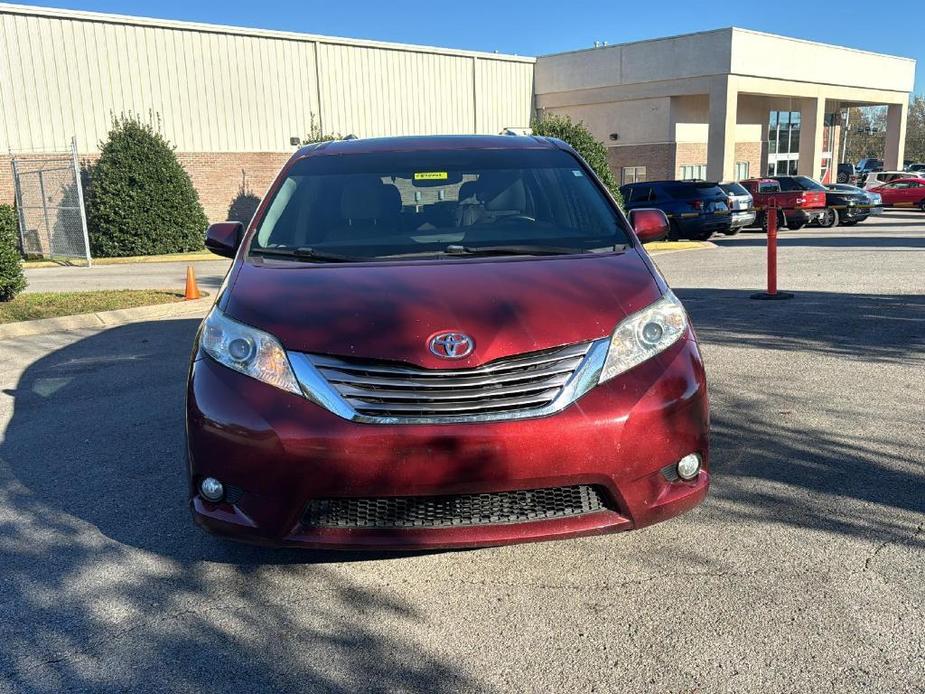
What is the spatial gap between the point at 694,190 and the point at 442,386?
2030cm

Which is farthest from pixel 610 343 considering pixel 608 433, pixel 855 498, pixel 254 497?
pixel 855 498

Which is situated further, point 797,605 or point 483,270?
point 483,270

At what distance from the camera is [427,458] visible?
2.98m

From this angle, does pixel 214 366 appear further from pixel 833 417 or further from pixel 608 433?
pixel 833 417

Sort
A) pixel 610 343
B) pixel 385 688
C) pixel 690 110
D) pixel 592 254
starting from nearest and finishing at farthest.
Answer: pixel 385 688
pixel 610 343
pixel 592 254
pixel 690 110

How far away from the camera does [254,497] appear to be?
3.11 meters

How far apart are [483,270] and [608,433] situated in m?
0.98

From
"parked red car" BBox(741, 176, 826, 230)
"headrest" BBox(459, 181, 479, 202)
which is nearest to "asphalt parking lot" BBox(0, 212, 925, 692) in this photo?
"headrest" BBox(459, 181, 479, 202)

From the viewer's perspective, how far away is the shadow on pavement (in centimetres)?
283

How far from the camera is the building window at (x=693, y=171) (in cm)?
3672

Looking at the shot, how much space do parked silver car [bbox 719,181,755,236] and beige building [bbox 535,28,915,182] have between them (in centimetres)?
1053

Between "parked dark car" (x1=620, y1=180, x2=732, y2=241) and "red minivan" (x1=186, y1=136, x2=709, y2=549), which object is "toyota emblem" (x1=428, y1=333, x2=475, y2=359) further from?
"parked dark car" (x1=620, y1=180, x2=732, y2=241)

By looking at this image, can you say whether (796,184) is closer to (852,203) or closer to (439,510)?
(852,203)

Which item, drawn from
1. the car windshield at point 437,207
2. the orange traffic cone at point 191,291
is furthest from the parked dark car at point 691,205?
the car windshield at point 437,207
